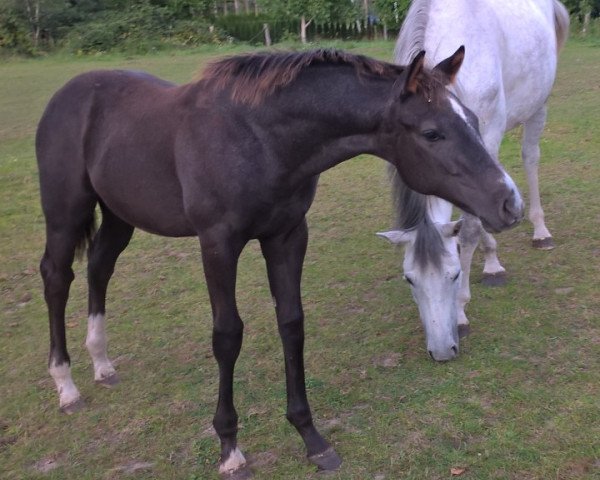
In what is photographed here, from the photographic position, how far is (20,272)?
5965mm

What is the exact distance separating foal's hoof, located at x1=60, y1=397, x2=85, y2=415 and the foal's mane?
2052mm

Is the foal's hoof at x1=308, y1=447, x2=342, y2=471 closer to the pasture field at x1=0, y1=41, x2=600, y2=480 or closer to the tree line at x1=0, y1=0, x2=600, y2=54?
the pasture field at x1=0, y1=41, x2=600, y2=480

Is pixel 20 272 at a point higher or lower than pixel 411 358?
lower

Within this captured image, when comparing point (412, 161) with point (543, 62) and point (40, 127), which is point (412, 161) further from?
point (543, 62)

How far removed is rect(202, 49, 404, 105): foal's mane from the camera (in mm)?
2613

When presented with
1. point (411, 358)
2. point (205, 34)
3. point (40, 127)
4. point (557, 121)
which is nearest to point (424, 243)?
point (411, 358)

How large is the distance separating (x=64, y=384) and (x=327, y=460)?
1642mm

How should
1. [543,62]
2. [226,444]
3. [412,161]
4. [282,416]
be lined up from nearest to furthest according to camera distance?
1. [412,161]
2. [226,444]
3. [282,416]
4. [543,62]

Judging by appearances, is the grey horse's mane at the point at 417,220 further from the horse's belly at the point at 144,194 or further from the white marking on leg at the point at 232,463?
the white marking on leg at the point at 232,463

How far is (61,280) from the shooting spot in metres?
3.70

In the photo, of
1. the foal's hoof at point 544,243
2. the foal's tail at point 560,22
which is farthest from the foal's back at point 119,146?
the foal's tail at point 560,22

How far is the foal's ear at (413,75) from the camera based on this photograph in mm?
2343

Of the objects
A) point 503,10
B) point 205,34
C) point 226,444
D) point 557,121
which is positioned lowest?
point 205,34

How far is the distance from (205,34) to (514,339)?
26.3 metres
